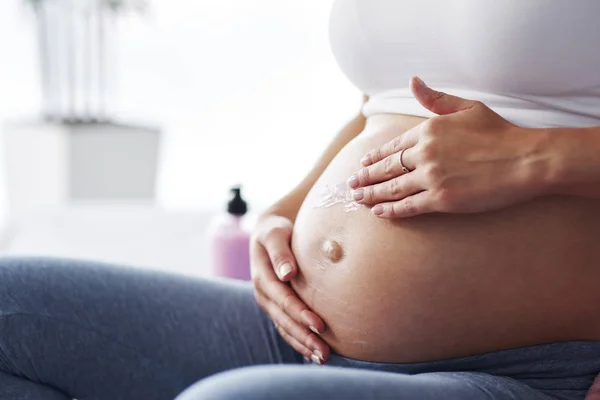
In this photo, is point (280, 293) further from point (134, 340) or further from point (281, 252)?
point (134, 340)

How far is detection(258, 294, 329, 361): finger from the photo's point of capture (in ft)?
2.24

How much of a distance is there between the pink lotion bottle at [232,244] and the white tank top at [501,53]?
0.58 m

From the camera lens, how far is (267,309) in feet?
2.43

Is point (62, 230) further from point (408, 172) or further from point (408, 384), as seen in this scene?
point (408, 384)

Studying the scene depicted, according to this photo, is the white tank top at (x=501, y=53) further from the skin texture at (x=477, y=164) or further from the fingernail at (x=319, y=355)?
the fingernail at (x=319, y=355)

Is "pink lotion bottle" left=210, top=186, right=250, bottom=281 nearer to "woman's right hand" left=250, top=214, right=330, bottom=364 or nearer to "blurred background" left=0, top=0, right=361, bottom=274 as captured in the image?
"woman's right hand" left=250, top=214, right=330, bottom=364

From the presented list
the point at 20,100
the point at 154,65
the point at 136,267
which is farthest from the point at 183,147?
the point at 136,267

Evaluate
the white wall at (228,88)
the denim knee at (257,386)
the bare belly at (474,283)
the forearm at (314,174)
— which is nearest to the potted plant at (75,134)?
the white wall at (228,88)

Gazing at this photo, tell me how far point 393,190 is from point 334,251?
3.8 inches

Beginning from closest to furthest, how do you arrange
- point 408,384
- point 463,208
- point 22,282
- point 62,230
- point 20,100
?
point 408,384
point 463,208
point 22,282
point 62,230
point 20,100

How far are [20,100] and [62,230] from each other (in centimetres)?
156

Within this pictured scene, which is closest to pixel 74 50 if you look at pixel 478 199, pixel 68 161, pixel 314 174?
pixel 68 161

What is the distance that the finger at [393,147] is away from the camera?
625 mm

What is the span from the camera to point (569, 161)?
56 centimetres
